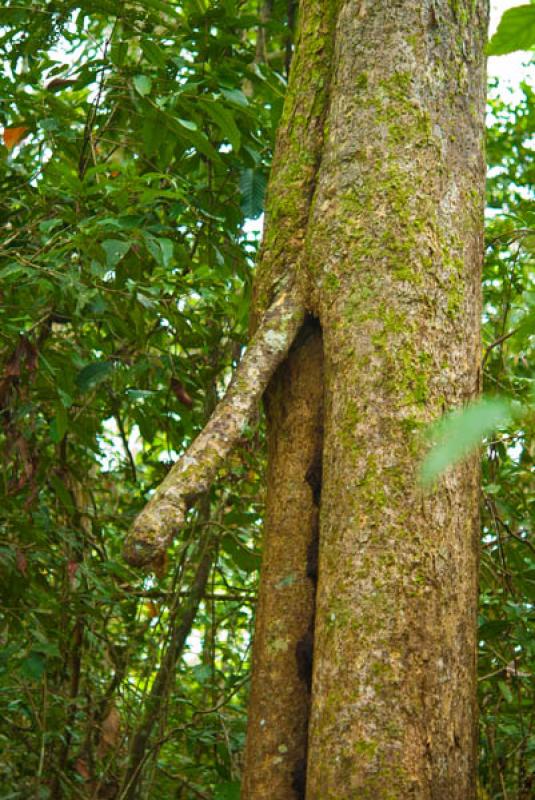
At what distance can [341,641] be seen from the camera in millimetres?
1688

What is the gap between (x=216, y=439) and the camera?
191cm

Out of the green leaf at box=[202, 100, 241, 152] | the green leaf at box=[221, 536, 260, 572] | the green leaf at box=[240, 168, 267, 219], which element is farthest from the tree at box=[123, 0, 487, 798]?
the green leaf at box=[221, 536, 260, 572]

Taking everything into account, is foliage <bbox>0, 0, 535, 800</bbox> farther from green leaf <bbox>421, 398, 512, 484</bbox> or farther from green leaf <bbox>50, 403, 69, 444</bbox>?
green leaf <bbox>421, 398, 512, 484</bbox>

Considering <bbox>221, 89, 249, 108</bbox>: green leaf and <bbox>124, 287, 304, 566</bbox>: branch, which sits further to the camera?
<bbox>221, 89, 249, 108</bbox>: green leaf

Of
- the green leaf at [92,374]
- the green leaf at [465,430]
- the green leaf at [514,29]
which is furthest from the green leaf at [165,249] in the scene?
the green leaf at [465,430]

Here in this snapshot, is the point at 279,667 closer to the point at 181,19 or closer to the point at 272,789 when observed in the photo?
the point at 272,789

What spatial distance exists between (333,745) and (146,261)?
6.96ft

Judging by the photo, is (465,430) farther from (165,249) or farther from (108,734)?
(108,734)

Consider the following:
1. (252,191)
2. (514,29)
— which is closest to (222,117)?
(252,191)

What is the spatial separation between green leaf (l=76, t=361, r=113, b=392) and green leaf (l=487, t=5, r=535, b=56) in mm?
2166

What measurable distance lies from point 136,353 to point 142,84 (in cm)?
112

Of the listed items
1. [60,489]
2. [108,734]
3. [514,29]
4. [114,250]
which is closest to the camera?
[514,29]

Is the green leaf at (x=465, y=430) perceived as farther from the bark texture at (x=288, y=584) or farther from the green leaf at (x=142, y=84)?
the green leaf at (x=142, y=84)

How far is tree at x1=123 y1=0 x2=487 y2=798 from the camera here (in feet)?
5.40
